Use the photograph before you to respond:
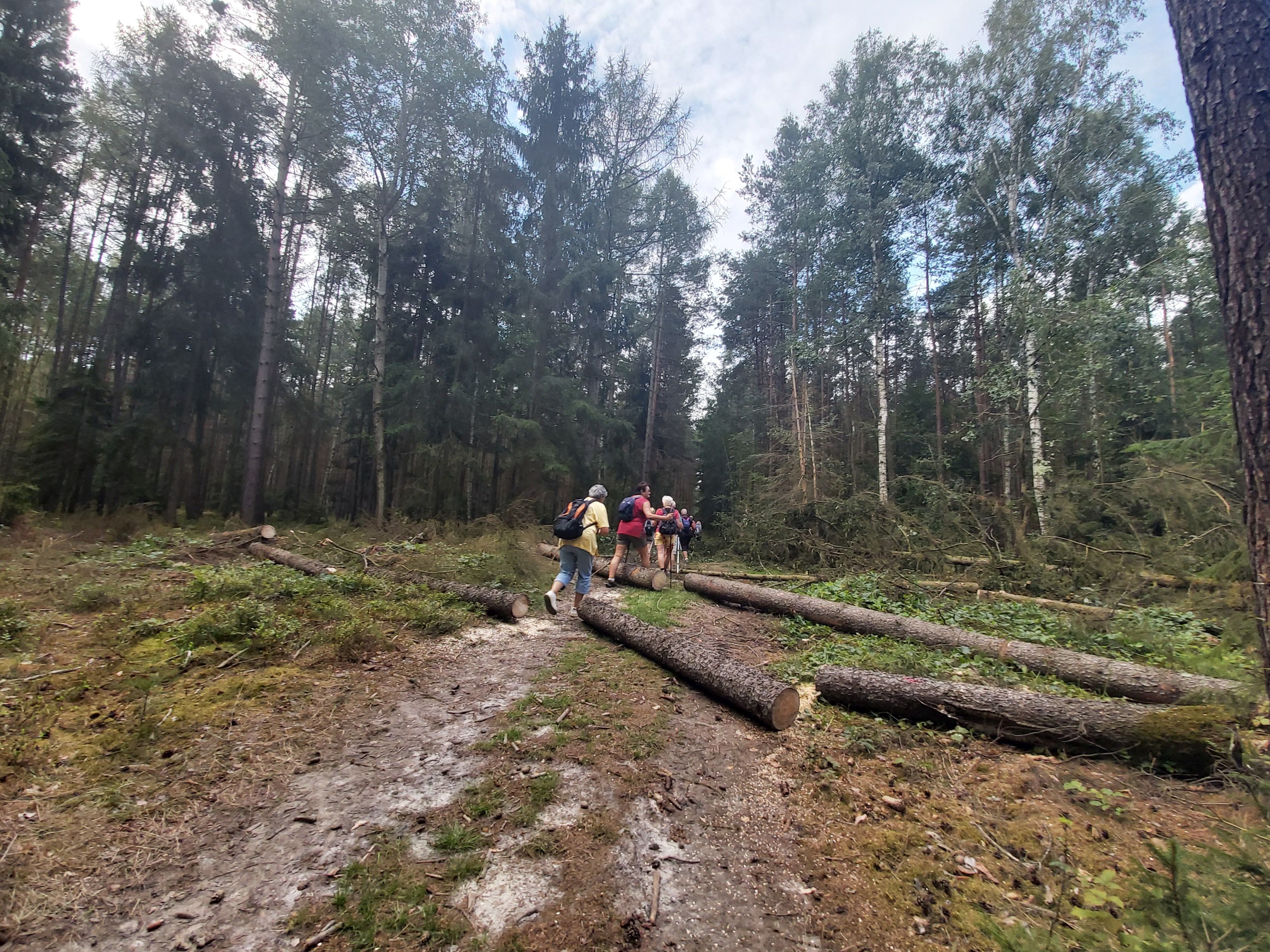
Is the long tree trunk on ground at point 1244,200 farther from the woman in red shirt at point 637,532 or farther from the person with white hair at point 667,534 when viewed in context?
the person with white hair at point 667,534

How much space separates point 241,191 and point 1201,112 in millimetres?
23464

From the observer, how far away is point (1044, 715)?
3.86 m

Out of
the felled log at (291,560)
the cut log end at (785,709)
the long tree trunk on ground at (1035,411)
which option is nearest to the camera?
the cut log end at (785,709)

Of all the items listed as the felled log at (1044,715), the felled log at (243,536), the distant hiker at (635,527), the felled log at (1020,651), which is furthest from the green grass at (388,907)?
the felled log at (243,536)

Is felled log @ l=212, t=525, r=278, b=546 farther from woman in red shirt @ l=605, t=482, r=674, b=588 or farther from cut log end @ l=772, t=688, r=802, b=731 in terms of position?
cut log end @ l=772, t=688, r=802, b=731

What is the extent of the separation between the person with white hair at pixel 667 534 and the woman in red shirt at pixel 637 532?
61 cm

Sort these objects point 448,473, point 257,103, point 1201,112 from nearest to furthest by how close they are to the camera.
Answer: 1. point 1201,112
2. point 257,103
3. point 448,473

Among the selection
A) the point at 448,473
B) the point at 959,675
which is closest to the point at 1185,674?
the point at 959,675

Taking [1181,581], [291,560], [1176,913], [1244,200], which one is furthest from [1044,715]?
[291,560]

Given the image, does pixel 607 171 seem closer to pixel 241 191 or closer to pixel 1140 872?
pixel 241 191

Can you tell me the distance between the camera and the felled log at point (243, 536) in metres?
11.3

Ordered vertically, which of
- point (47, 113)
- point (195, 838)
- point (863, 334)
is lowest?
point (195, 838)

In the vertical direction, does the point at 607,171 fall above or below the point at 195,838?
above

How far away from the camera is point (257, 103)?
16.7 metres
